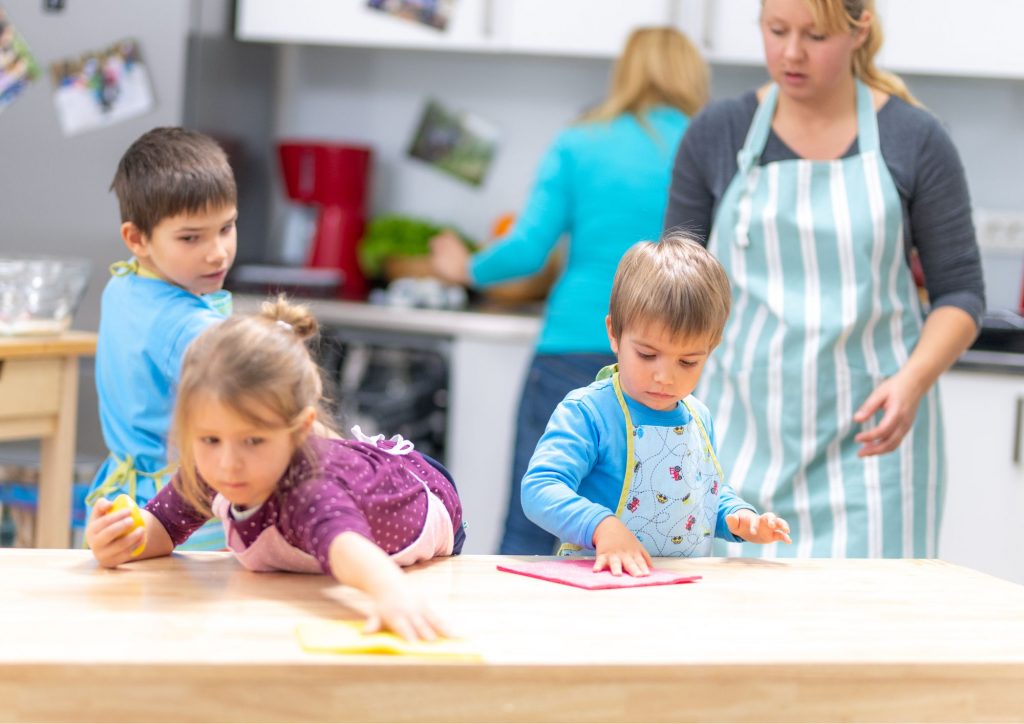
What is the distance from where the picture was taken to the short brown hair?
147cm

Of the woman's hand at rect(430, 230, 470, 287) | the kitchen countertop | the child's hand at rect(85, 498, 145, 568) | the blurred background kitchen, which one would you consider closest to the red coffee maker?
the blurred background kitchen

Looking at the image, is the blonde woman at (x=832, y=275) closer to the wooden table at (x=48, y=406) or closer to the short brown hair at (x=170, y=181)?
the short brown hair at (x=170, y=181)

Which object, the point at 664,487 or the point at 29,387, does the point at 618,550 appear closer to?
the point at 664,487

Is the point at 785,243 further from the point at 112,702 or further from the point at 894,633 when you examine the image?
the point at 112,702

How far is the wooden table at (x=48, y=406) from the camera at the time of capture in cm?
226

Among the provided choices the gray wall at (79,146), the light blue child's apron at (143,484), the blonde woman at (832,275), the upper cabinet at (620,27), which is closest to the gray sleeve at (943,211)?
the blonde woman at (832,275)

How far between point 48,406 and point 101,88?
97cm

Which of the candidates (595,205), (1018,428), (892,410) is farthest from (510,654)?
(1018,428)

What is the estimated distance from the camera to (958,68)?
9.59 feet

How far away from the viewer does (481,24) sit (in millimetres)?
3133

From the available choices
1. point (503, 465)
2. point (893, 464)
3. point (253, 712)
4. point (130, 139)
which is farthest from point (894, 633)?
point (130, 139)

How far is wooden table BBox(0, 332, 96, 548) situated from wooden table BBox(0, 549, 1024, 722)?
3.94 ft

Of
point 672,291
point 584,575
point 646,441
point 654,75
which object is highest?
Answer: point 654,75

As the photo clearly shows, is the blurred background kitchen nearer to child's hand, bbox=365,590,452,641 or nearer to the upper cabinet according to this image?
the upper cabinet
